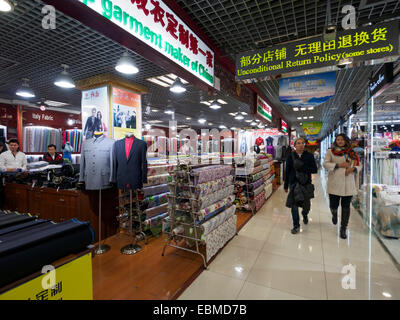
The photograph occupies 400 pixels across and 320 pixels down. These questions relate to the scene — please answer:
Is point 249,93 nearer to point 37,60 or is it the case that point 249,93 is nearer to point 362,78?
point 362,78

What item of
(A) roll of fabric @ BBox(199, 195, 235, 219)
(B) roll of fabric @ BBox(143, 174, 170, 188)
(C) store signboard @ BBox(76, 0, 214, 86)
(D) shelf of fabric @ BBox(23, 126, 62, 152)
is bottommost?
(A) roll of fabric @ BBox(199, 195, 235, 219)

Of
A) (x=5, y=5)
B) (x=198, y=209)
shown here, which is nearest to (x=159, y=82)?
(x=5, y=5)

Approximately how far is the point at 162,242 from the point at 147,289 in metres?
1.28

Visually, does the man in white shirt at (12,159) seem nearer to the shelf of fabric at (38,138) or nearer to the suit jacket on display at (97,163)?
the suit jacket on display at (97,163)

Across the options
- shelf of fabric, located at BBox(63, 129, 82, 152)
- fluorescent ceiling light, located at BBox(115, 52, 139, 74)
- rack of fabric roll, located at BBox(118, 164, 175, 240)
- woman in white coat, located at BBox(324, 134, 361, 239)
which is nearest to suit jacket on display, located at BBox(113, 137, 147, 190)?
rack of fabric roll, located at BBox(118, 164, 175, 240)

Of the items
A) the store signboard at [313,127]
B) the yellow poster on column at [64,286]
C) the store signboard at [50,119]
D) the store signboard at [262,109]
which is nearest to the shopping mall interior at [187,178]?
the yellow poster on column at [64,286]

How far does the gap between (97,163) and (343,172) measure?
418 cm

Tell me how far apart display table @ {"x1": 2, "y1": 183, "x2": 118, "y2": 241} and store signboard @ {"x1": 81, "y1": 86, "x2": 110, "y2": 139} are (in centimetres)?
120

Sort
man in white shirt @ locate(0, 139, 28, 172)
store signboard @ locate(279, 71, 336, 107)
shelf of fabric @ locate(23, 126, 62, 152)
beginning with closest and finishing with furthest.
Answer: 1. store signboard @ locate(279, 71, 336, 107)
2. man in white shirt @ locate(0, 139, 28, 172)
3. shelf of fabric @ locate(23, 126, 62, 152)

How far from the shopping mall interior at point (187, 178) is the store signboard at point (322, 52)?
0.05 ft

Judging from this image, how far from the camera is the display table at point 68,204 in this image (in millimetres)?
3469

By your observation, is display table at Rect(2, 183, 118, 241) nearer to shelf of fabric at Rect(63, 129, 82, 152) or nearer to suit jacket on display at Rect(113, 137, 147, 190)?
suit jacket on display at Rect(113, 137, 147, 190)

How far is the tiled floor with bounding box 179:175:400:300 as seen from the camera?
2309mm

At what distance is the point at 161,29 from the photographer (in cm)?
222
